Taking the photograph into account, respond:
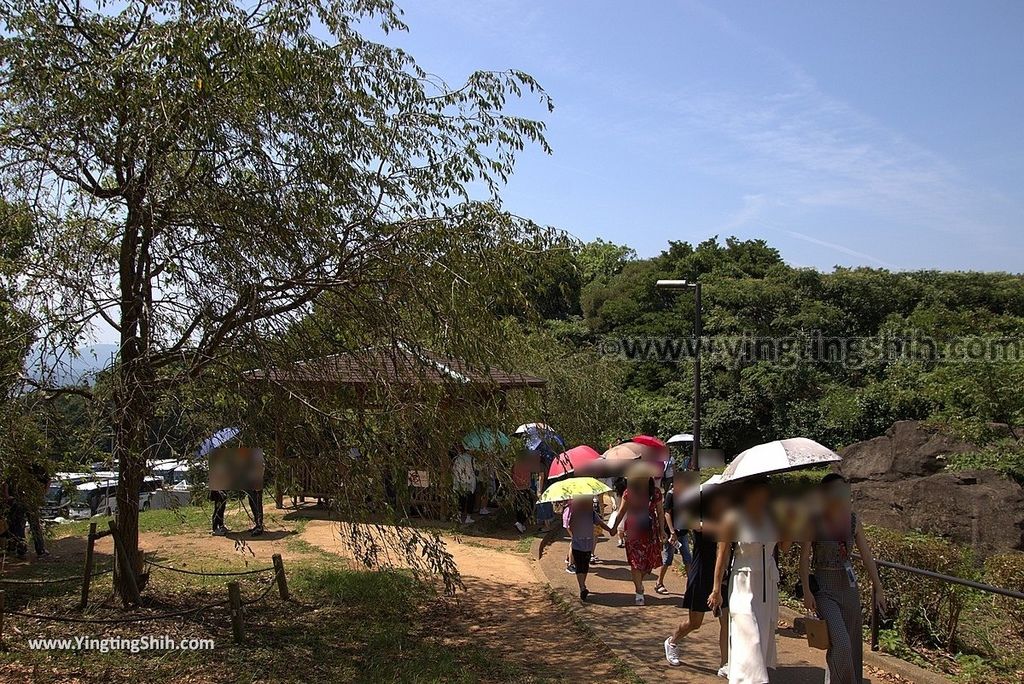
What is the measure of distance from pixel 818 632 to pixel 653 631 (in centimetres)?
282

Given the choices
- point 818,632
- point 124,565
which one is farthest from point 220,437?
point 818,632

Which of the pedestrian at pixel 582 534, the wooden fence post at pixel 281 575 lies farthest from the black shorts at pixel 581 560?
the wooden fence post at pixel 281 575

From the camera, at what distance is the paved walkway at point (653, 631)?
6.45 metres

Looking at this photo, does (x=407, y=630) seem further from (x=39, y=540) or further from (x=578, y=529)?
(x=39, y=540)

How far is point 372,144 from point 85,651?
4984mm

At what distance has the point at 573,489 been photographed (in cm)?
855

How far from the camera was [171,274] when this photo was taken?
6941mm

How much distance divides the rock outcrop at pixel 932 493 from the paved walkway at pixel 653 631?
15.9 feet

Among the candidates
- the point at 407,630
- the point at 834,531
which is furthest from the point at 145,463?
the point at 834,531

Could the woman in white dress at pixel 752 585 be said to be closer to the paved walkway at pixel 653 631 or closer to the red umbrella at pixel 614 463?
the paved walkway at pixel 653 631

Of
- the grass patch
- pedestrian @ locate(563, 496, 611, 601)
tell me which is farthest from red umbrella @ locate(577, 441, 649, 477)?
the grass patch

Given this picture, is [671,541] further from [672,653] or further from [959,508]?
[959,508]

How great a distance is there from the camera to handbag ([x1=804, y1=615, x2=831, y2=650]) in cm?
514

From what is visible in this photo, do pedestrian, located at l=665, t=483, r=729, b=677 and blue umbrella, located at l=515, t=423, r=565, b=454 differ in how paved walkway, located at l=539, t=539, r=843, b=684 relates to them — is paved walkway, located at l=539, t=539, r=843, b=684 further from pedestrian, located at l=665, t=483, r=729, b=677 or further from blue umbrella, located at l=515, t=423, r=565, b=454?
blue umbrella, located at l=515, t=423, r=565, b=454
